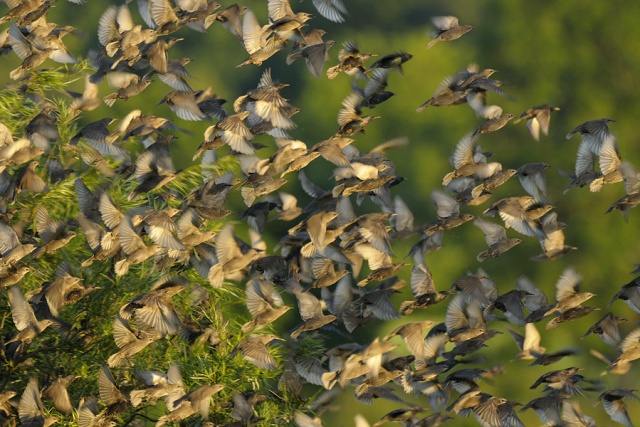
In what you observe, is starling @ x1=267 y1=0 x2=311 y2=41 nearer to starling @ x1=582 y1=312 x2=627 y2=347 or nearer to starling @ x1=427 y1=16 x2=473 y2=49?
starling @ x1=427 y1=16 x2=473 y2=49

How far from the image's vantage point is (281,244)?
5.70m

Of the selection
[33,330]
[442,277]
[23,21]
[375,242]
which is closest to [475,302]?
[375,242]

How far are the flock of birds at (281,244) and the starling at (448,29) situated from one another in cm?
1

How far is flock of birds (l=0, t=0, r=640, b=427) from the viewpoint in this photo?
5.21m

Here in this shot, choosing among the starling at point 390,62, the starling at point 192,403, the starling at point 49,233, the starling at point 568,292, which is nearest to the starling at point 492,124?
the starling at point 390,62

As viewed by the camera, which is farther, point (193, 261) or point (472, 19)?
point (472, 19)

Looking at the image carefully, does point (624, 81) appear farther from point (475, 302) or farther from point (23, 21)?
point (23, 21)

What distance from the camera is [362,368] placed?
5.15 m

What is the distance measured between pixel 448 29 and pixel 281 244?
1425 millimetres

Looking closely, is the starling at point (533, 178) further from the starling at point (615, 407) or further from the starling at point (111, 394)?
the starling at point (111, 394)

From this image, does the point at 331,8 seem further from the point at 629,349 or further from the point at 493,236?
the point at 629,349

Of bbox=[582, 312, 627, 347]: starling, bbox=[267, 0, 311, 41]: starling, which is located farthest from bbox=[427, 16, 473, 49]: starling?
bbox=[582, 312, 627, 347]: starling

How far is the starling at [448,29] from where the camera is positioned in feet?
18.7

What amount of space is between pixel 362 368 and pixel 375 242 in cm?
61
